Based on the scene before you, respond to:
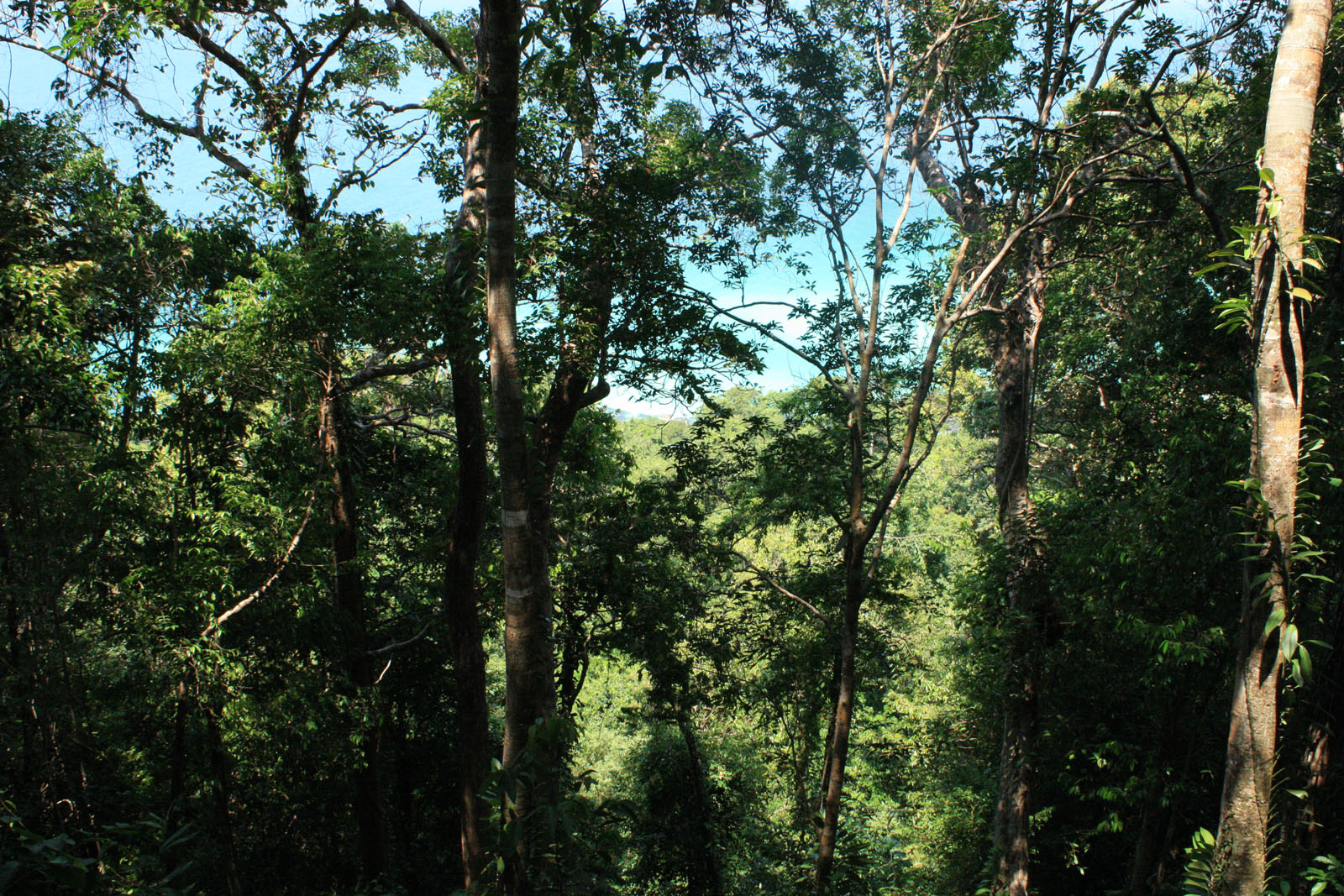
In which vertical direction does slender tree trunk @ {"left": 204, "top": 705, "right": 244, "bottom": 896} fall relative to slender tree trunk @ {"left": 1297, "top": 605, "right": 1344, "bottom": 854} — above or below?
below

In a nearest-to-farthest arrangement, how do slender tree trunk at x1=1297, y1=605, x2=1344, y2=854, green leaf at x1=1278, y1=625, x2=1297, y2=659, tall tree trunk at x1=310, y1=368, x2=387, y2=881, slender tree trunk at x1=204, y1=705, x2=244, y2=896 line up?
green leaf at x1=1278, y1=625, x2=1297, y2=659, slender tree trunk at x1=1297, y1=605, x2=1344, y2=854, slender tree trunk at x1=204, y1=705, x2=244, y2=896, tall tree trunk at x1=310, y1=368, x2=387, y2=881

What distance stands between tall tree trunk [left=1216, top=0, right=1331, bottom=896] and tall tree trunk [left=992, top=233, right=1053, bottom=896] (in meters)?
3.94

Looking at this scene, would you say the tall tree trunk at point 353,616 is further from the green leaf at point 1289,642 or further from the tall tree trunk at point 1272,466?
the green leaf at point 1289,642

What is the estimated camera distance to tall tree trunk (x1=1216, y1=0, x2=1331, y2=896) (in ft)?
9.82

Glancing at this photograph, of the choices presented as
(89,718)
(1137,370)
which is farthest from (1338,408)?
(89,718)

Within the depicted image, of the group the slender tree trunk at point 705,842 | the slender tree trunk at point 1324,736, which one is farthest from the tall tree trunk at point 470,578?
the slender tree trunk at point 1324,736

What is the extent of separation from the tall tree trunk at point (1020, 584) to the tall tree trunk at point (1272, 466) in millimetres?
3944

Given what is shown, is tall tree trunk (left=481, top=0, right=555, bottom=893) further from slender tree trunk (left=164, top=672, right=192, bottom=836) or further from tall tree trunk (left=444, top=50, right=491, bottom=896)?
slender tree trunk (left=164, top=672, right=192, bottom=836)

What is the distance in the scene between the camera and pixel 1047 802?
10359 millimetres

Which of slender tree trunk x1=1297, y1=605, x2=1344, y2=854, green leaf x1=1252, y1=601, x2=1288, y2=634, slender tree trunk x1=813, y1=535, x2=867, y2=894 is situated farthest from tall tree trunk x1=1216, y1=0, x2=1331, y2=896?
slender tree trunk x1=1297, y1=605, x2=1344, y2=854

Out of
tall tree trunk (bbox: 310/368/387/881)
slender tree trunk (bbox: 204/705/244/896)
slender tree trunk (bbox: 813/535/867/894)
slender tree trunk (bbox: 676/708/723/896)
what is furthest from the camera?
slender tree trunk (bbox: 676/708/723/896)

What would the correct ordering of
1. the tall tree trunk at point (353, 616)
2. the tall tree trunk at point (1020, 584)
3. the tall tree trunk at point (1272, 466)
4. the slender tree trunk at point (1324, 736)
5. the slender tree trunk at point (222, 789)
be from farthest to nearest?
the tall tree trunk at point (1020, 584)
the tall tree trunk at point (353, 616)
the slender tree trunk at point (222, 789)
the slender tree trunk at point (1324, 736)
the tall tree trunk at point (1272, 466)

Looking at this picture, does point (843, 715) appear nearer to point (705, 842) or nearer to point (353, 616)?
point (353, 616)

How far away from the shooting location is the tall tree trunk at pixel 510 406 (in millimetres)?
→ 2994
